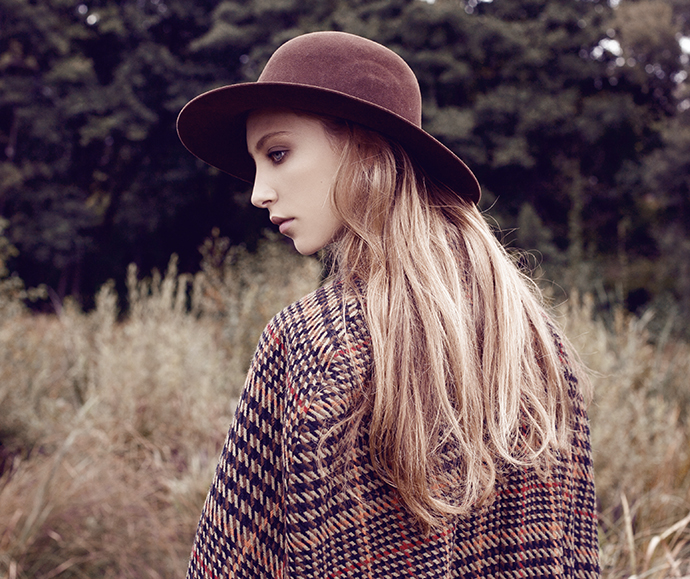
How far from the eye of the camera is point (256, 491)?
36.7 inches

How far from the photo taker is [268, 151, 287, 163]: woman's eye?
42.9 inches

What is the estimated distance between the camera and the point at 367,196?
107cm

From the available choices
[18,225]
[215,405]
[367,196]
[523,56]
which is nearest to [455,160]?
[367,196]

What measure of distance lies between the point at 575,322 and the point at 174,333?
9.66 feet

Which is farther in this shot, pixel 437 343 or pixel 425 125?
pixel 425 125

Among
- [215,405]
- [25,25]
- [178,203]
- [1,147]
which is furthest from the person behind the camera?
[178,203]

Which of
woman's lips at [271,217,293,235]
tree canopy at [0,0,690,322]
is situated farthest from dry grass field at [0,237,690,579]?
tree canopy at [0,0,690,322]

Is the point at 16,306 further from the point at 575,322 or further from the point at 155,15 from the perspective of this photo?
the point at 155,15

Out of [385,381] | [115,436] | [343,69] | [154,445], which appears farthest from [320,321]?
[115,436]

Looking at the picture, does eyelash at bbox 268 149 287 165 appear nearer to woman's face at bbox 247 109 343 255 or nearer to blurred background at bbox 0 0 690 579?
woman's face at bbox 247 109 343 255

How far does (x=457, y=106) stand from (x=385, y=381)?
1521cm

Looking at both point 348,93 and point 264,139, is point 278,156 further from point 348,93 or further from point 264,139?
point 348,93

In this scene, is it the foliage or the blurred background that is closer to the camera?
the foliage

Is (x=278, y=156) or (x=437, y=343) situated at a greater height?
(x=278, y=156)
